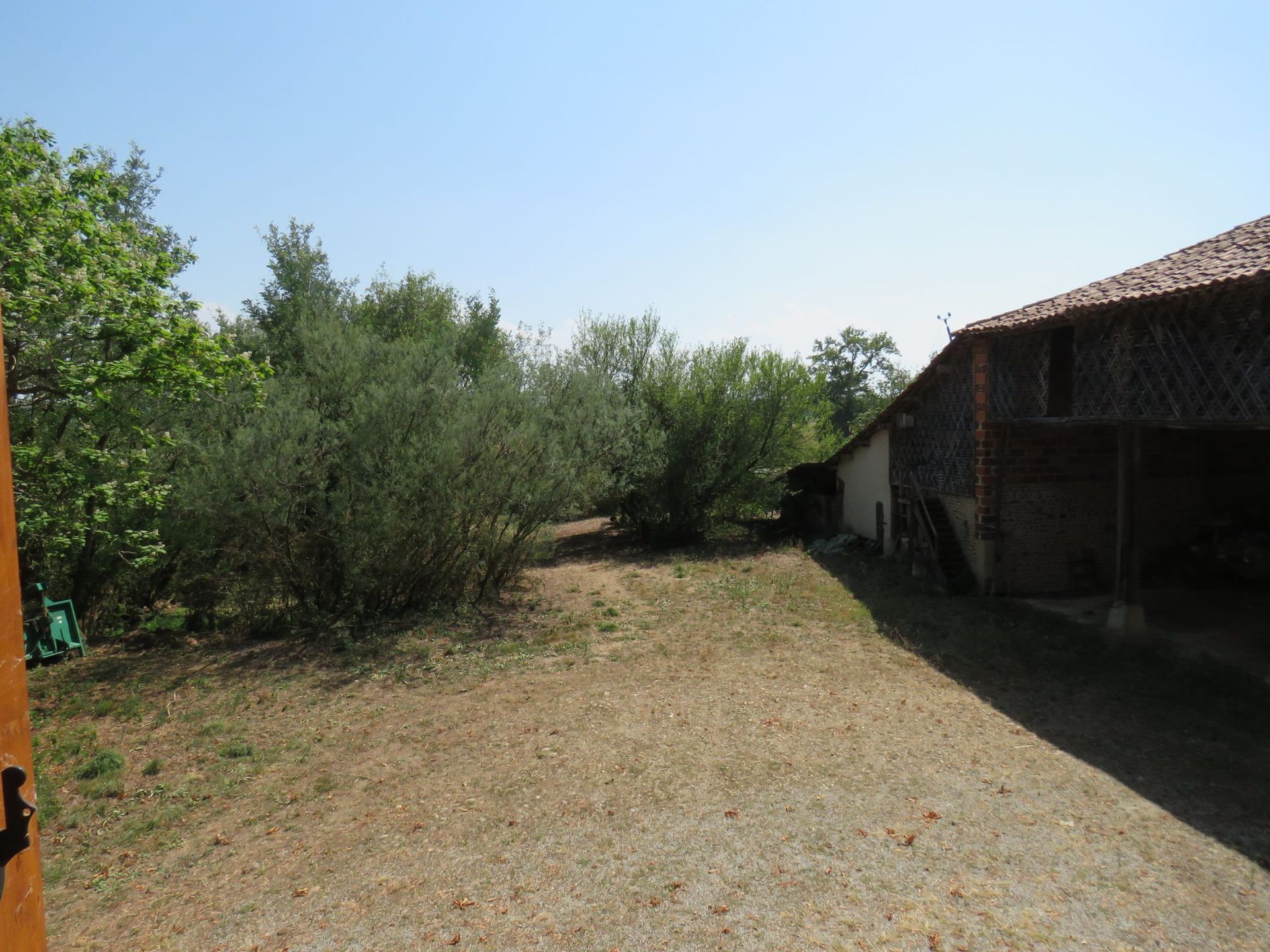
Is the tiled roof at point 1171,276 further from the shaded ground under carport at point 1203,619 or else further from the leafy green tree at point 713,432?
the leafy green tree at point 713,432

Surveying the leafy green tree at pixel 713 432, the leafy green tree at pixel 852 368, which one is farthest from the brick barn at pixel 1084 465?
the leafy green tree at pixel 852 368

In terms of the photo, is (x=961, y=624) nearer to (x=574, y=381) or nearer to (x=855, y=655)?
(x=855, y=655)

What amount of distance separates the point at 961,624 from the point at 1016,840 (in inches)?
224

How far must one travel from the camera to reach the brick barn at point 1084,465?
8789 mm

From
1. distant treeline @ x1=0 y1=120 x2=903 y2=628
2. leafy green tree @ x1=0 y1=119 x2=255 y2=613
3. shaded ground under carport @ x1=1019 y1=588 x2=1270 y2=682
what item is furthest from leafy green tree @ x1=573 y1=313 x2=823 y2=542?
leafy green tree @ x1=0 y1=119 x2=255 y2=613

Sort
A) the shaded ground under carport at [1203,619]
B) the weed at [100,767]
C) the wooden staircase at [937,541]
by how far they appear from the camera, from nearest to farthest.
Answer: the weed at [100,767], the shaded ground under carport at [1203,619], the wooden staircase at [937,541]

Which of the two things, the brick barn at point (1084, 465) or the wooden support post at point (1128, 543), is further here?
the wooden support post at point (1128, 543)

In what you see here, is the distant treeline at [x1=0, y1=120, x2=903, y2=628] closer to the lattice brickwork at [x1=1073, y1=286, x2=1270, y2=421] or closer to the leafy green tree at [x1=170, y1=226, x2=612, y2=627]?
the leafy green tree at [x1=170, y1=226, x2=612, y2=627]

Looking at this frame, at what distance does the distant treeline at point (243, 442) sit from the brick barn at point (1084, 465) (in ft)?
17.8

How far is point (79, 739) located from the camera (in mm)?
6961

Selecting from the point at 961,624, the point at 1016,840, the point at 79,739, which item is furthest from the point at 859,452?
the point at 79,739

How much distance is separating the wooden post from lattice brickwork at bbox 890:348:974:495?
12128 millimetres

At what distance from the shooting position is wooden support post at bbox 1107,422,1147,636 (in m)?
9.33

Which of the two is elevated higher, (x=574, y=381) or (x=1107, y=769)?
(x=574, y=381)
